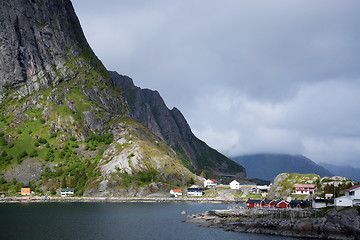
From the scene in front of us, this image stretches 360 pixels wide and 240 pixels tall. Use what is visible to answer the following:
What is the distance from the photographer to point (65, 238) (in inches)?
3506

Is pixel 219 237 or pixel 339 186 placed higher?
pixel 339 186

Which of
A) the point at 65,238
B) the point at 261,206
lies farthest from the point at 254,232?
the point at 65,238

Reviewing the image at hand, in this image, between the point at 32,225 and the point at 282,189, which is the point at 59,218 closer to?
the point at 32,225

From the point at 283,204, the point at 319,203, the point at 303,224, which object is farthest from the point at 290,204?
the point at 303,224

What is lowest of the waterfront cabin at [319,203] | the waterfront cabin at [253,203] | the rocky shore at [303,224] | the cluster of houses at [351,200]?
the rocky shore at [303,224]

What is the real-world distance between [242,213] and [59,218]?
217 ft

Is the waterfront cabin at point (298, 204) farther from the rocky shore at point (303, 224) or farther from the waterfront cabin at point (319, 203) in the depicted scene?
the rocky shore at point (303, 224)

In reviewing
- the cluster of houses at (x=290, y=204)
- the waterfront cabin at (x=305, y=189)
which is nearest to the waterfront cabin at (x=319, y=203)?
the cluster of houses at (x=290, y=204)

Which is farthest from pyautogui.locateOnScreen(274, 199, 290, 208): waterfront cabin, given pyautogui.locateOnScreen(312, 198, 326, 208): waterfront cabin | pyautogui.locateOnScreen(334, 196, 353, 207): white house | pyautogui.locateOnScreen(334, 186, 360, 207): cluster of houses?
pyautogui.locateOnScreen(334, 186, 360, 207): cluster of houses

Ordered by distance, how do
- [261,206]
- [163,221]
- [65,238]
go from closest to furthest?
1. [65,238]
2. [163,221]
3. [261,206]

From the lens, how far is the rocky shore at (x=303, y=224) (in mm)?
91562

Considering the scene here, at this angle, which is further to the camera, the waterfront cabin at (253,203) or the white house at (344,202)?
the waterfront cabin at (253,203)

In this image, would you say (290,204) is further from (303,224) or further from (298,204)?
(303,224)

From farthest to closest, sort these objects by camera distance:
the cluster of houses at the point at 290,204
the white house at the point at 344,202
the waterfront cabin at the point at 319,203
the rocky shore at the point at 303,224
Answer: the cluster of houses at the point at 290,204, the waterfront cabin at the point at 319,203, the white house at the point at 344,202, the rocky shore at the point at 303,224
